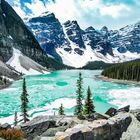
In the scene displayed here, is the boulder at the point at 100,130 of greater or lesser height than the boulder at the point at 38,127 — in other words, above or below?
above

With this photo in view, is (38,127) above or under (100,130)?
under

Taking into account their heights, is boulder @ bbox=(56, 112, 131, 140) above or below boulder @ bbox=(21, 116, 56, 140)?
above

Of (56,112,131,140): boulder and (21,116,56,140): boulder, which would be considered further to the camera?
(21,116,56,140): boulder

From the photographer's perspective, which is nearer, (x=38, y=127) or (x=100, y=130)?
(x=100, y=130)

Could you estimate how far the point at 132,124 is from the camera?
21.0m

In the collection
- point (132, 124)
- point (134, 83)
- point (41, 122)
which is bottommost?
point (134, 83)

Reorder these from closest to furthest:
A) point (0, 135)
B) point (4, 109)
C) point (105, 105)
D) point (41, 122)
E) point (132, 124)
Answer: point (132, 124), point (0, 135), point (41, 122), point (4, 109), point (105, 105)

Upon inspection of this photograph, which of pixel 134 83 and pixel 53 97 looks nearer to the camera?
pixel 53 97

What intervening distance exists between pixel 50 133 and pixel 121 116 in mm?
5874

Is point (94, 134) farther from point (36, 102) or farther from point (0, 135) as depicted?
point (36, 102)

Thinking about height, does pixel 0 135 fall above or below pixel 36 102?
above

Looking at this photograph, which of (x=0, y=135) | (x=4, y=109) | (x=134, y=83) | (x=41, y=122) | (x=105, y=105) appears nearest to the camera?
(x=0, y=135)

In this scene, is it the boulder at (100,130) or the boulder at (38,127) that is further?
the boulder at (38,127)

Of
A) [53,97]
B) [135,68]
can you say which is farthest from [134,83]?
[53,97]
